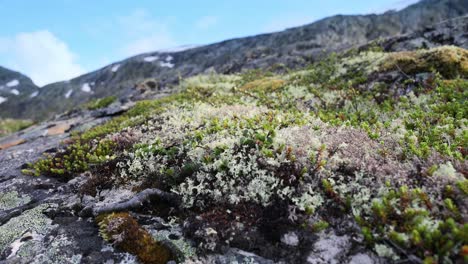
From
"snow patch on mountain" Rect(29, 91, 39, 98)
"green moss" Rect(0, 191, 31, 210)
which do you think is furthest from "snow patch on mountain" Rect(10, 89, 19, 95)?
"green moss" Rect(0, 191, 31, 210)

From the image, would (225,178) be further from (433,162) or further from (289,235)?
(433,162)

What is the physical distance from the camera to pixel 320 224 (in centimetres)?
551

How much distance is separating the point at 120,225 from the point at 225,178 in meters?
2.10

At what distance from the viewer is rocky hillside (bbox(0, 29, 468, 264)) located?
531cm

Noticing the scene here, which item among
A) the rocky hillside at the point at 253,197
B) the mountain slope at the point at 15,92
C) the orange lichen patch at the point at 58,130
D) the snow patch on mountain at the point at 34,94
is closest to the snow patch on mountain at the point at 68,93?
the mountain slope at the point at 15,92

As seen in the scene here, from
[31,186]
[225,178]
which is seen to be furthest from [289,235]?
[31,186]

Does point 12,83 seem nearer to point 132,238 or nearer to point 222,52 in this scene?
point 222,52

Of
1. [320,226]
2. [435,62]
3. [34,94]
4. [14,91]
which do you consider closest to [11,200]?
[320,226]

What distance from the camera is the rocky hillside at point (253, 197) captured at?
5.31 metres

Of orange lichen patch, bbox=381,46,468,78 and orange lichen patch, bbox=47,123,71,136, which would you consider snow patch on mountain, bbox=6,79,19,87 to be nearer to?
orange lichen patch, bbox=47,123,71,136

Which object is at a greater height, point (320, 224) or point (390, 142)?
point (390, 142)

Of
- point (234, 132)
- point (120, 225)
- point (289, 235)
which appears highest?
point (234, 132)

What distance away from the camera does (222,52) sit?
89.6 meters

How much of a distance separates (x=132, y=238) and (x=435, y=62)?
13.7 meters
